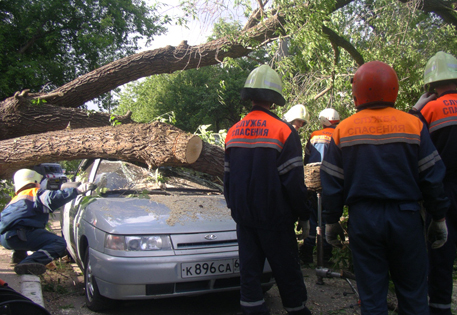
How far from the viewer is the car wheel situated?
135 inches

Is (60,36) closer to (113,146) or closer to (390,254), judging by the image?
(113,146)

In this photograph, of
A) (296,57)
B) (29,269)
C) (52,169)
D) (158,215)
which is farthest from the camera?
(52,169)

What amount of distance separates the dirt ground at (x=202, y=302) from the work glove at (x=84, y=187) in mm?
1004

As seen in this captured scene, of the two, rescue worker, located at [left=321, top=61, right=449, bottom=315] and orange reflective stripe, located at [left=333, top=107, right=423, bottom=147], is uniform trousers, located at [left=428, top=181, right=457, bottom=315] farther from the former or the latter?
orange reflective stripe, located at [left=333, top=107, right=423, bottom=147]

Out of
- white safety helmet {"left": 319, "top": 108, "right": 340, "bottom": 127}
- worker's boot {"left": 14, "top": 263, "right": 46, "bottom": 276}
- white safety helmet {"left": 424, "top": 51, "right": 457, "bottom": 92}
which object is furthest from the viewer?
white safety helmet {"left": 319, "top": 108, "right": 340, "bottom": 127}

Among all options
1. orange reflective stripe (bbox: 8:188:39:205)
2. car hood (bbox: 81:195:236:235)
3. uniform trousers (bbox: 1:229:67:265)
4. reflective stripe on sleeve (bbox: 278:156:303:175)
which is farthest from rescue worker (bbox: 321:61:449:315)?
orange reflective stripe (bbox: 8:188:39:205)

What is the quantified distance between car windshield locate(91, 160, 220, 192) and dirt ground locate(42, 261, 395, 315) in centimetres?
118

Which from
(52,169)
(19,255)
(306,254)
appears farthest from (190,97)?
(306,254)

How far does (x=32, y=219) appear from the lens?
4.39m

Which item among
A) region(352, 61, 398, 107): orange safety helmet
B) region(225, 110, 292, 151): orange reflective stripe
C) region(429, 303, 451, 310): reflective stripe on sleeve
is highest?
region(352, 61, 398, 107): orange safety helmet

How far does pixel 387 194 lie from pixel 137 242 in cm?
202

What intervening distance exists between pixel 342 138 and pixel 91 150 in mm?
3605

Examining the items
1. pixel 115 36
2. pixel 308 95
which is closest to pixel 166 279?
pixel 308 95

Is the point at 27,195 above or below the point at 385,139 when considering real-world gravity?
below
